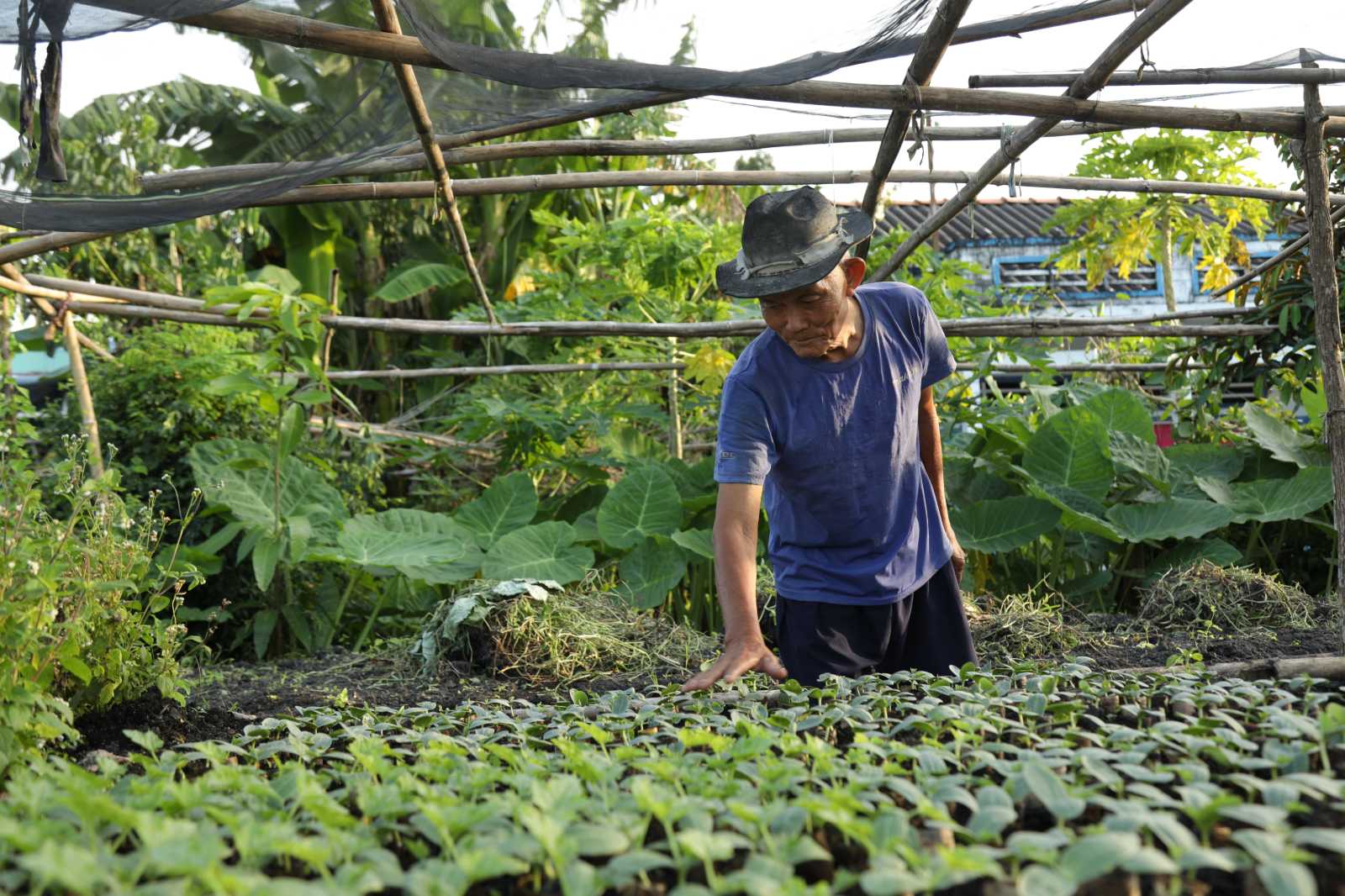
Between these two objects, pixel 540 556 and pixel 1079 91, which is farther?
pixel 540 556

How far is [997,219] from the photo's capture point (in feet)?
50.1

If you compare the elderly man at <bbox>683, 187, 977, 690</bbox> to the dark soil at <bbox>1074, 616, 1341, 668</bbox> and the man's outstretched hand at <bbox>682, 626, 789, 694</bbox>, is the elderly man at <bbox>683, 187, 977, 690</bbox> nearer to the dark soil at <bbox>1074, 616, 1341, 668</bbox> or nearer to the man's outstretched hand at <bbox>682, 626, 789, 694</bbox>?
the man's outstretched hand at <bbox>682, 626, 789, 694</bbox>

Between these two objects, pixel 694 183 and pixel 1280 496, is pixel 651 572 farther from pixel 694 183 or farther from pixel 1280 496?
pixel 1280 496

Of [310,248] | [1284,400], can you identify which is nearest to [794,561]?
[1284,400]

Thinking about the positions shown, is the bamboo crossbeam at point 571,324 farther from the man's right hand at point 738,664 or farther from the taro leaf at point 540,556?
the man's right hand at point 738,664

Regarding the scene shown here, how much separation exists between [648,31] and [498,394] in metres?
4.46

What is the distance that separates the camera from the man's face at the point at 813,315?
8.01ft

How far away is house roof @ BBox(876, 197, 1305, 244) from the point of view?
14047 millimetres

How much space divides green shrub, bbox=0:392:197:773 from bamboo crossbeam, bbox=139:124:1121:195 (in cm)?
77

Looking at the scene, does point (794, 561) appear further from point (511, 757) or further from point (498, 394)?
point (498, 394)

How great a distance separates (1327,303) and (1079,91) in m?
0.77

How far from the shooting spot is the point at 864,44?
2461 mm

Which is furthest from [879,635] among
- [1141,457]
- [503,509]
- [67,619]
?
[1141,457]

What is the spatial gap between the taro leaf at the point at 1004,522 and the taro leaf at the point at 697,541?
3.14 feet
